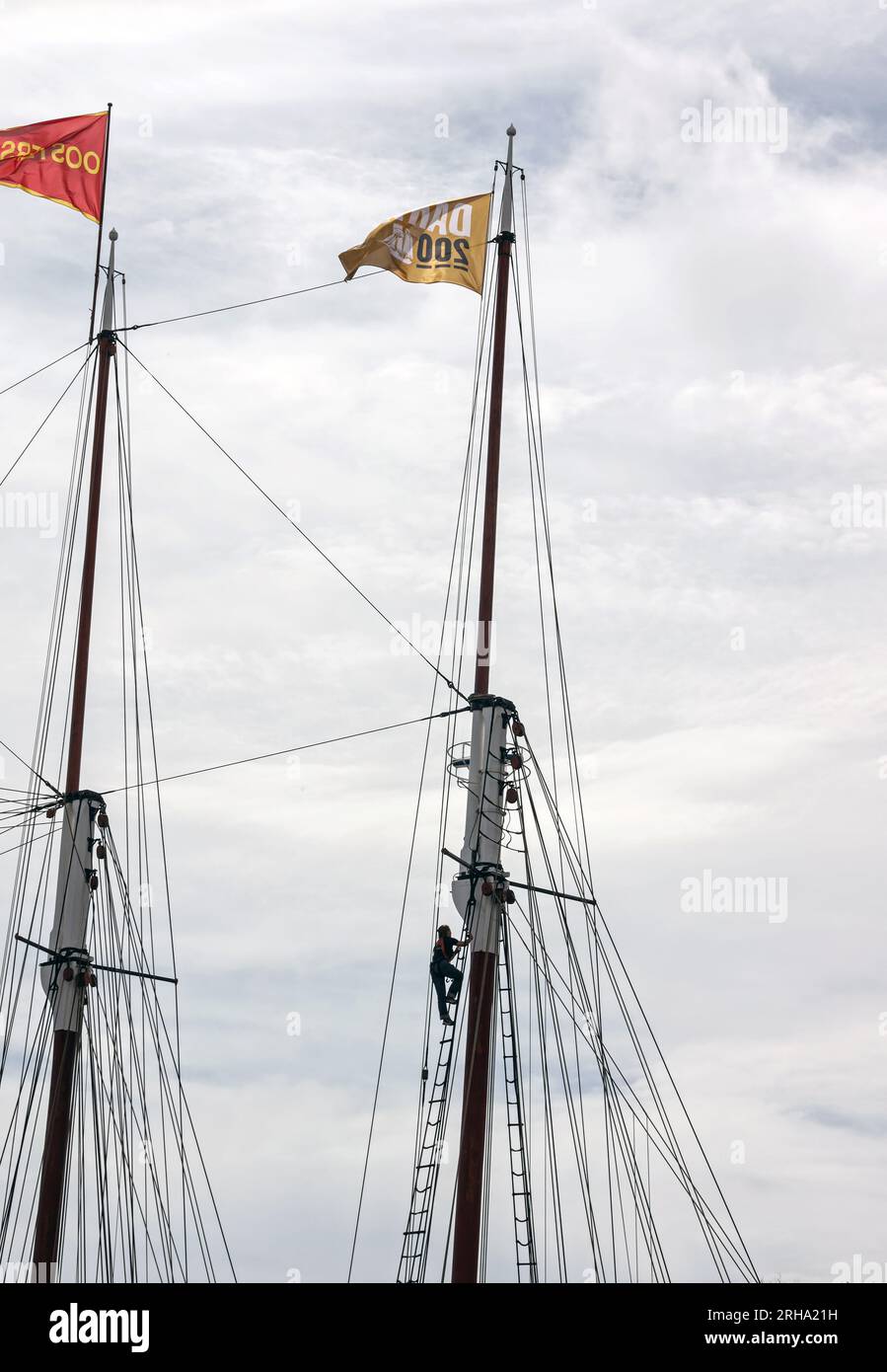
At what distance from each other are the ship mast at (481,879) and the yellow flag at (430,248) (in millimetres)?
2045

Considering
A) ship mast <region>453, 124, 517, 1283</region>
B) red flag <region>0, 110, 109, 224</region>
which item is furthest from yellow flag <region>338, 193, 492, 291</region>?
red flag <region>0, 110, 109, 224</region>

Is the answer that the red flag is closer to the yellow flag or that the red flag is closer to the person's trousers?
the yellow flag

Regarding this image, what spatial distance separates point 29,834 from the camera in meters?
48.7

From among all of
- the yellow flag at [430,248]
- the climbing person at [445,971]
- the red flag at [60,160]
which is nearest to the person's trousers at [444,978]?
the climbing person at [445,971]

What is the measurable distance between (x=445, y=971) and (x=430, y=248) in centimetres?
1713

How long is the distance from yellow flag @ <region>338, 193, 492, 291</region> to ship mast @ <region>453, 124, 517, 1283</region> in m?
2.05

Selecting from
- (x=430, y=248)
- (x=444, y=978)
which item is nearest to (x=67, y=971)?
(x=444, y=978)

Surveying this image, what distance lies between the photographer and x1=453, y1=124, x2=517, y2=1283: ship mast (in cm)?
3941

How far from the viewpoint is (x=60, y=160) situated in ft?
164
